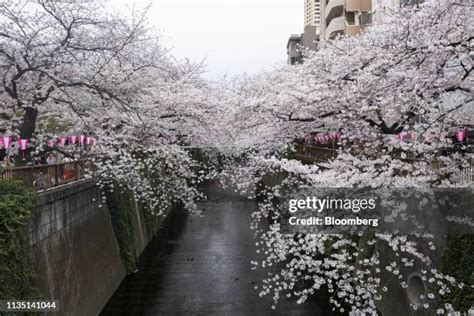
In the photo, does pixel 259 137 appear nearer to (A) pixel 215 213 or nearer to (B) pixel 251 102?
(B) pixel 251 102

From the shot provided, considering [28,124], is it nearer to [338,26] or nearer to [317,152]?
[317,152]

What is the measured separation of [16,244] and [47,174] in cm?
319

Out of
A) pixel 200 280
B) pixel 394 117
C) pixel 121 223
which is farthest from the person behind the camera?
pixel 121 223

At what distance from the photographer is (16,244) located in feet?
30.6

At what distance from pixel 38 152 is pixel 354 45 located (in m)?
10.3

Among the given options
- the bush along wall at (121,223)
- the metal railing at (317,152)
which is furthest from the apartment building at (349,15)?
the bush along wall at (121,223)

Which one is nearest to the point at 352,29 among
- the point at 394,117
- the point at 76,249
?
the point at 394,117

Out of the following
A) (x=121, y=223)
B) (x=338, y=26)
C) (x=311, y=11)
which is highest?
(x=311, y=11)

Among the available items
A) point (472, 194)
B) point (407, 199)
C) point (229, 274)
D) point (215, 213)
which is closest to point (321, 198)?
point (407, 199)

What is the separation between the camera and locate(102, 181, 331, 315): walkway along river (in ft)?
49.5

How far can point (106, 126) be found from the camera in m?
17.7

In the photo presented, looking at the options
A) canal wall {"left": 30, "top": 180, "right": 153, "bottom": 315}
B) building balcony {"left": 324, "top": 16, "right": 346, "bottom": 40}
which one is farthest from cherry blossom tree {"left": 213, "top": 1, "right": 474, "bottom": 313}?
building balcony {"left": 324, "top": 16, "right": 346, "bottom": 40}

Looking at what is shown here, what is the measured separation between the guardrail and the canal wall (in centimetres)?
26

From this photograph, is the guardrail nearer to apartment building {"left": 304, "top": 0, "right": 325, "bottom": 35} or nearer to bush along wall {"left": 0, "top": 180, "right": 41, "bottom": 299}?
bush along wall {"left": 0, "top": 180, "right": 41, "bottom": 299}
